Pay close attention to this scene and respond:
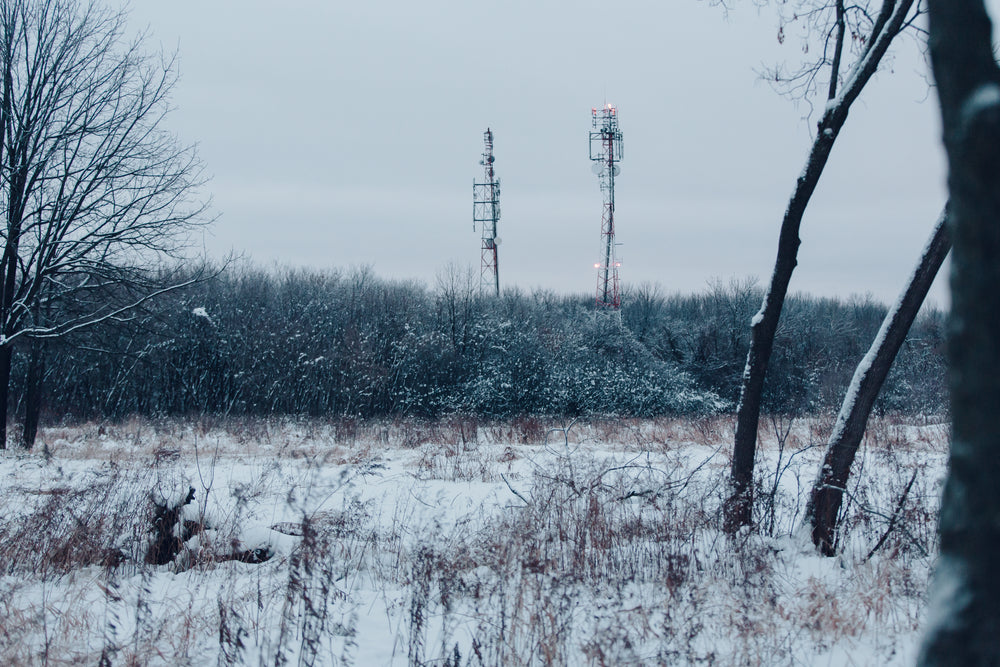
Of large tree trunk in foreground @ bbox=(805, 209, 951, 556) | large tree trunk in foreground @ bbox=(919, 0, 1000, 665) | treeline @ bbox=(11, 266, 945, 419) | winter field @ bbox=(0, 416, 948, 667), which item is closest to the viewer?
large tree trunk in foreground @ bbox=(919, 0, 1000, 665)

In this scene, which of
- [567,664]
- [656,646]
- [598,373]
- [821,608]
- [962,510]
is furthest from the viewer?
[598,373]

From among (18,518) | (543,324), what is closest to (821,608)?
(18,518)

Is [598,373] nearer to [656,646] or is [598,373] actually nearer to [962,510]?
[656,646]

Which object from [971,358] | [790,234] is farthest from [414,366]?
[971,358]

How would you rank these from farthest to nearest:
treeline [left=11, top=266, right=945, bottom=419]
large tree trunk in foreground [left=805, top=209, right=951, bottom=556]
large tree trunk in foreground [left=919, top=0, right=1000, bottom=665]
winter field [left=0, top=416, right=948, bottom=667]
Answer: treeline [left=11, top=266, right=945, bottom=419] < large tree trunk in foreground [left=805, top=209, right=951, bottom=556] < winter field [left=0, top=416, right=948, bottom=667] < large tree trunk in foreground [left=919, top=0, right=1000, bottom=665]

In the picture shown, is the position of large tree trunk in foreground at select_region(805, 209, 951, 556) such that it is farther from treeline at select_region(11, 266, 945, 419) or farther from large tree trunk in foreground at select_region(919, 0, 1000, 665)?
treeline at select_region(11, 266, 945, 419)

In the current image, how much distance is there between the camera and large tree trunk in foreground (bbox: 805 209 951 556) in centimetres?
561

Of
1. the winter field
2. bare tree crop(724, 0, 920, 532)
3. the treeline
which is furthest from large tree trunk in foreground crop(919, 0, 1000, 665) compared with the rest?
the treeline

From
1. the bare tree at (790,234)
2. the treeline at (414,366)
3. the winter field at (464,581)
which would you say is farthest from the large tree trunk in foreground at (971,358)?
the treeline at (414,366)

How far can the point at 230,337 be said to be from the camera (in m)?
29.0

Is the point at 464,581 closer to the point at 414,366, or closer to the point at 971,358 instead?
the point at 971,358

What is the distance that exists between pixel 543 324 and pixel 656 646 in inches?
1101

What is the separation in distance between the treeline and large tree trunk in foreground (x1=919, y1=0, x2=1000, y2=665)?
2474 centimetres

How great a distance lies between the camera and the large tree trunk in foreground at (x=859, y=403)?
5613mm
